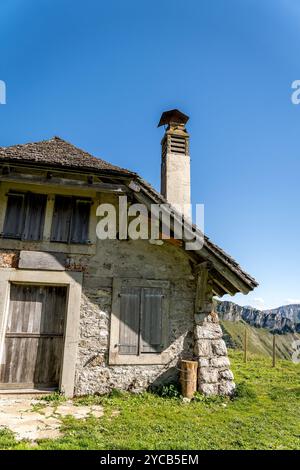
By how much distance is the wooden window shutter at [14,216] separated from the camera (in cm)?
682

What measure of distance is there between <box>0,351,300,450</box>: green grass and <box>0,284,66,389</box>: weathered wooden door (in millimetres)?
1143

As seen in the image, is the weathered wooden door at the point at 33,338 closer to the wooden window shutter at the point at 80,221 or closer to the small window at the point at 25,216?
the small window at the point at 25,216

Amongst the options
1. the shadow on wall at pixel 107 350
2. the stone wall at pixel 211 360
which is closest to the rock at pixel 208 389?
the stone wall at pixel 211 360

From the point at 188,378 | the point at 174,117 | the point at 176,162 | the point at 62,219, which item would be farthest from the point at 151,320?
the point at 174,117

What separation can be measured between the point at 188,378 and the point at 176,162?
606cm

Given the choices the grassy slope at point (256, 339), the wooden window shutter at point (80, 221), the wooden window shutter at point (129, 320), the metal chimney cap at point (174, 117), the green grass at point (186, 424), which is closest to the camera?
the green grass at point (186, 424)

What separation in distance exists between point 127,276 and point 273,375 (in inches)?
253

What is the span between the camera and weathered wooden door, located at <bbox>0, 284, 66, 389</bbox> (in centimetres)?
643

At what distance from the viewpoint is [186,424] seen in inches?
190

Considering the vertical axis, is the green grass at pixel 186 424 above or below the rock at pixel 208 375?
below

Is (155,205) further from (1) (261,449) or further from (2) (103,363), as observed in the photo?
(1) (261,449)

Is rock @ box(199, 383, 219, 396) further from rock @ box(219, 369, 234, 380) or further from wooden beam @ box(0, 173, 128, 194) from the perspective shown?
wooden beam @ box(0, 173, 128, 194)

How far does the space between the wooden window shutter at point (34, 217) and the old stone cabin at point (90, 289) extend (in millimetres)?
22

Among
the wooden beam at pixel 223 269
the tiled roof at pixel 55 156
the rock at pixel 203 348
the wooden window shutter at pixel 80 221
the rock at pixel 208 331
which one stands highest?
the tiled roof at pixel 55 156
